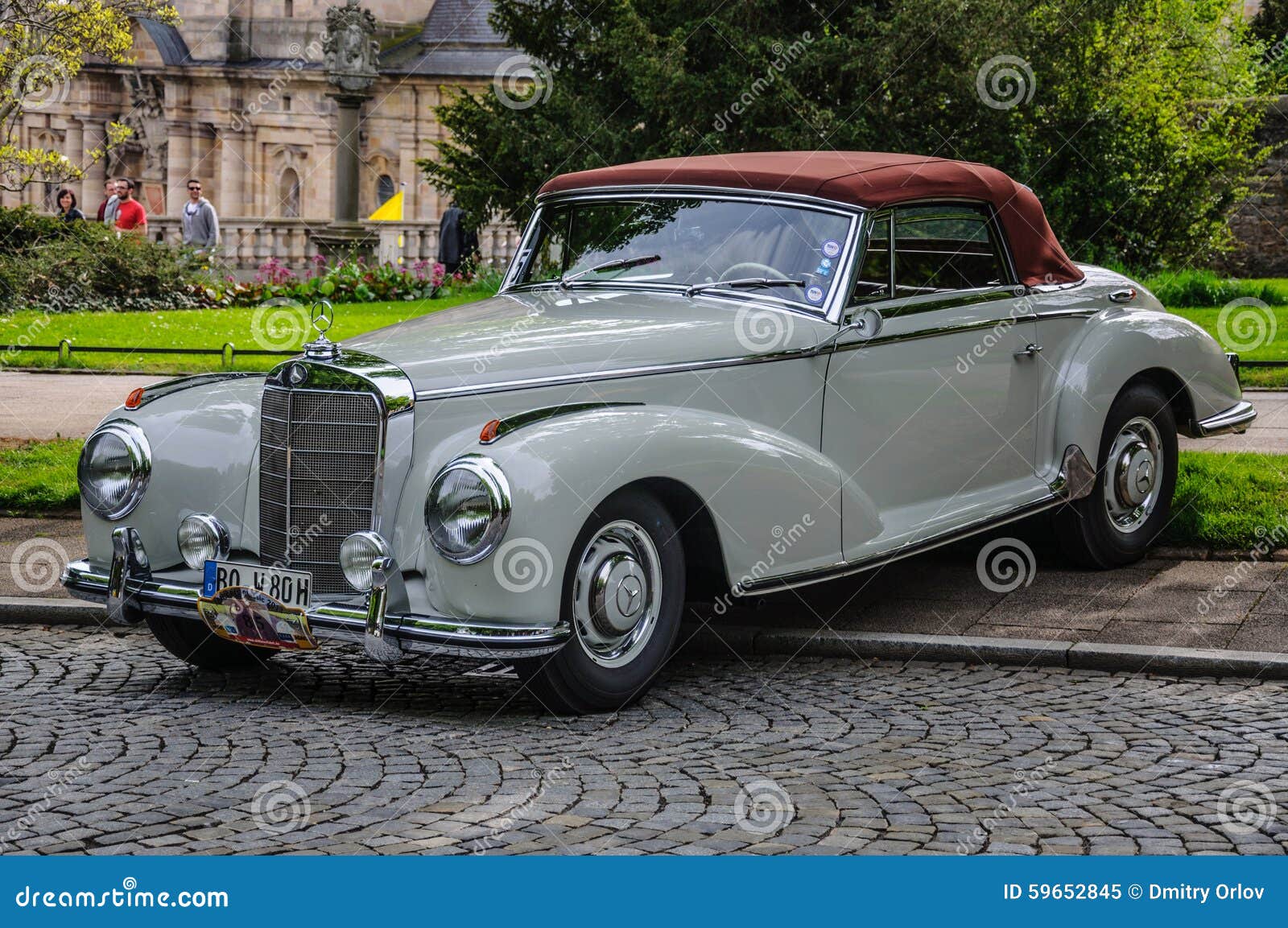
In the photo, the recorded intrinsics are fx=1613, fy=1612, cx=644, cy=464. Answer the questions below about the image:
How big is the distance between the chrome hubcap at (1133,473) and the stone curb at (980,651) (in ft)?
5.76

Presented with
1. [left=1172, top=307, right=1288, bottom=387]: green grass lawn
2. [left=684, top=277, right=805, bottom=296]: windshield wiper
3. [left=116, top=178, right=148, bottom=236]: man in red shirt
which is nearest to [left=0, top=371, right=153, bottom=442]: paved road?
[left=684, top=277, right=805, bottom=296]: windshield wiper

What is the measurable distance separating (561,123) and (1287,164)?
49.2ft

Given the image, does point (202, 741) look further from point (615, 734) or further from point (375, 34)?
point (375, 34)

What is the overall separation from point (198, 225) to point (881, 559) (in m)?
20.7

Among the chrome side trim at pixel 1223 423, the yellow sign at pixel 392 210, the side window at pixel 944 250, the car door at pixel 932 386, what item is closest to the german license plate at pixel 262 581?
the car door at pixel 932 386

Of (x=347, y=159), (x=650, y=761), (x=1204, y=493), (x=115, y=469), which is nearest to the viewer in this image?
(x=650, y=761)

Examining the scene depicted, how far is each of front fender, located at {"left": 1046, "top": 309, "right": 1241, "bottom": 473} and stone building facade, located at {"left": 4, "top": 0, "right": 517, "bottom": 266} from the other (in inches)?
1768

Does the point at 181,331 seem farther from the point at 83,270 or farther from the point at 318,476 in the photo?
the point at 318,476

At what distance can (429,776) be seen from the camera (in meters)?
4.94

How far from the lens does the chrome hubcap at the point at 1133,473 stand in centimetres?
807

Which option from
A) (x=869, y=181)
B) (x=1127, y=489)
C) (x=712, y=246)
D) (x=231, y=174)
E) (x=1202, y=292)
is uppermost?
(x=231, y=174)

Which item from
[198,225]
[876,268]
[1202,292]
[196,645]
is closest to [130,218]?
[198,225]

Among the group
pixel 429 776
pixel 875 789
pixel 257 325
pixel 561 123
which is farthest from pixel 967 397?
pixel 561 123

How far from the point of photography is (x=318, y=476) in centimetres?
568
